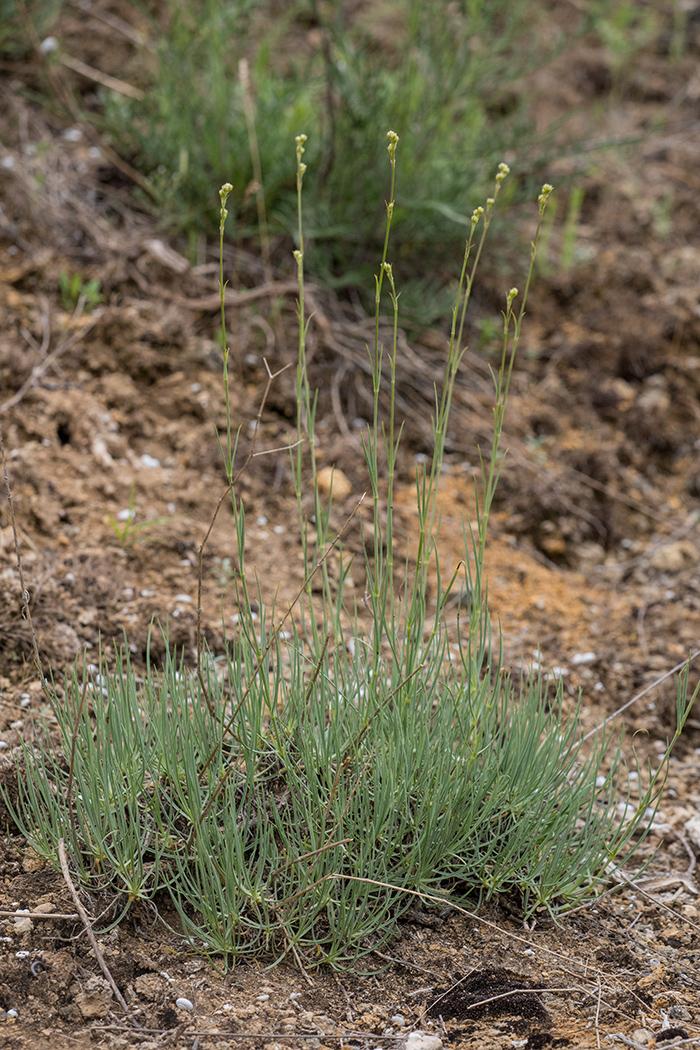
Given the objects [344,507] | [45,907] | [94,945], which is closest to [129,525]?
[344,507]

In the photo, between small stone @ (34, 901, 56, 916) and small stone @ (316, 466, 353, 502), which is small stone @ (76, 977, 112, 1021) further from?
small stone @ (316, 466, 353, 502)

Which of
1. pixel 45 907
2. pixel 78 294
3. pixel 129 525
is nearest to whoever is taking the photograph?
pixel 45 907

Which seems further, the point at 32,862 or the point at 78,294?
the point at 78,294

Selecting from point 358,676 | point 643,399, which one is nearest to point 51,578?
point 358,676

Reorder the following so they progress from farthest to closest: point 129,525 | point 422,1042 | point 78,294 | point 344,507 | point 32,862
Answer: point 78,294, point 344,507, point 129,525, point 32,862, point 422,1042

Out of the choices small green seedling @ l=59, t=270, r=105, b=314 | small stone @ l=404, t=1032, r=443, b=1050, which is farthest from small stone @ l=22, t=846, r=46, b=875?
small green seedling @ l=59, t=270, r=105, b=314

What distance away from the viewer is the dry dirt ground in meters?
1.53

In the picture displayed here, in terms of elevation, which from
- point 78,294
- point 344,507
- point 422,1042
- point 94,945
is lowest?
point 422,1042

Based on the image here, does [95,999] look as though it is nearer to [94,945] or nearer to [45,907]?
[94,945]

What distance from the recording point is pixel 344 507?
3064 millimetres

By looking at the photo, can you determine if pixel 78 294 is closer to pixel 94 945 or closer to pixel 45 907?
pixel 45 907

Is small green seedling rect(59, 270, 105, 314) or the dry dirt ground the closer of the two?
the dry dirt ground

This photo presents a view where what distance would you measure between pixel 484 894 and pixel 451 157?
281 cm

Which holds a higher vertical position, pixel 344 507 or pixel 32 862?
pixel 344 507
